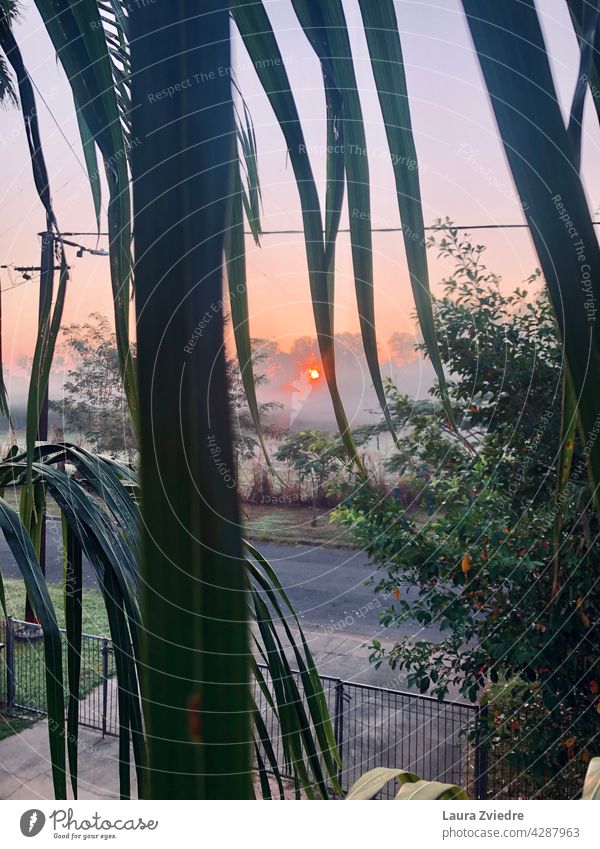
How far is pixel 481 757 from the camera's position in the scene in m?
0.98

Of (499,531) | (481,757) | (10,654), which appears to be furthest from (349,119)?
(481,757)

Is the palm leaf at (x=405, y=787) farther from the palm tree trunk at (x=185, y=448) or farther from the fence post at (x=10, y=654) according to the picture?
the fence post at (x=10, y=654)

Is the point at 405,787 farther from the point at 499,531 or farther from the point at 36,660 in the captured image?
the point at 36,660

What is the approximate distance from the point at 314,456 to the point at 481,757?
713 millimetres

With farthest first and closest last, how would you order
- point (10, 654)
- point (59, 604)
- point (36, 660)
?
point (36, 660) → point (59, 604) → point (10, 654)

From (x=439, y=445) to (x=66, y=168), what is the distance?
0.64m

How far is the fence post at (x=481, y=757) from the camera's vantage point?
0.91 metres

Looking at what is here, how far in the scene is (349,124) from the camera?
0.22 meters

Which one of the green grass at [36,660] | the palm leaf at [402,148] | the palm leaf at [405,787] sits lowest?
the green grass at [36,660]

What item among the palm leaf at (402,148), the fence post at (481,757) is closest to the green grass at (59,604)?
the fence post at (481,757)

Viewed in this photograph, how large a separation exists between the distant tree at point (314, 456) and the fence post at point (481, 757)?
51cm

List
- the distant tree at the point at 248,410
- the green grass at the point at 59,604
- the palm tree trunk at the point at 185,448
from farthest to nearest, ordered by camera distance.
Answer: the green grass at the point at 59,604, the distant tree at the point at 248,410, the palm tree trunk at the point at 185,448
